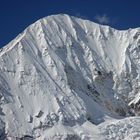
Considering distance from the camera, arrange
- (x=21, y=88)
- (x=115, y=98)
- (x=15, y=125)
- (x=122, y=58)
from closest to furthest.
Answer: (x=15, y=125) → (x=21, y=88) → (x=115, y=98) → (x=122, y=58)

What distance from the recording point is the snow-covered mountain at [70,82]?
95750 mm

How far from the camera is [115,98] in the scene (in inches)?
4323

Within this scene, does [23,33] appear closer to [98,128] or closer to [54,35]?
[54,35]

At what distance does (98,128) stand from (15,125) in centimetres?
1244

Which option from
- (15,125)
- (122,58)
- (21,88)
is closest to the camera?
(15,125)

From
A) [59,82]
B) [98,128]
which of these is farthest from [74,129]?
[59,82]

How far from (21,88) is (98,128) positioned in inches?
564

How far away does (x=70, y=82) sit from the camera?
348 feet

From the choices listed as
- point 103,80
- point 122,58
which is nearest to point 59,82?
point 103,80

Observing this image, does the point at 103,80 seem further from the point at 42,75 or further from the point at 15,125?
the point at 15,125

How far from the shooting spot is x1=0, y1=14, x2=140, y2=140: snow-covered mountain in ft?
314

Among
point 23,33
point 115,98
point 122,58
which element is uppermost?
point 23,33

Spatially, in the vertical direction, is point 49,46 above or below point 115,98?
above

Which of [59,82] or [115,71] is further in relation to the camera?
[115,71]
